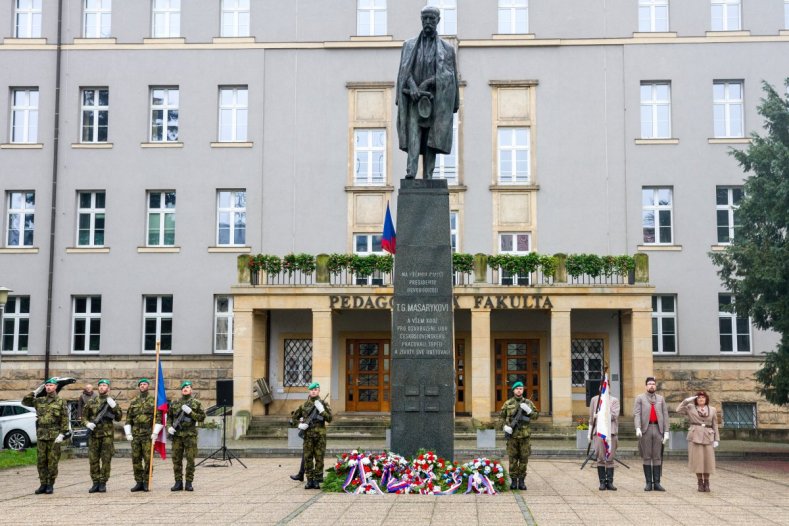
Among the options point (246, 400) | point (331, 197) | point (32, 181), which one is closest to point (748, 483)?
point (246, 400)

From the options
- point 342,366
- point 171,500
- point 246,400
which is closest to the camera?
point 171,500

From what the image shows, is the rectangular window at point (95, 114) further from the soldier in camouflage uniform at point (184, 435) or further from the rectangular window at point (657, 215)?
the soldier in camouflage uniform at point (184, 435)

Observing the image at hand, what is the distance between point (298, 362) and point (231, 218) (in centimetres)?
538

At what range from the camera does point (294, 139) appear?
32125 mm

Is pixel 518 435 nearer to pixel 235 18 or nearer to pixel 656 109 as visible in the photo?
pixel 656 109

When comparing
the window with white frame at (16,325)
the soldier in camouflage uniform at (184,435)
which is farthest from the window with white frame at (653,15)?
the window with white frame at (16,325)

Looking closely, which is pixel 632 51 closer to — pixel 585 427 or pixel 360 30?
pixel 360 30

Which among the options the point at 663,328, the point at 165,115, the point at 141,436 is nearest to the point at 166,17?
the point at 165,115

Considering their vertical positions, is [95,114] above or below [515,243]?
above

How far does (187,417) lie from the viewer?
613 inches

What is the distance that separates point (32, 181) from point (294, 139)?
9.00 metres

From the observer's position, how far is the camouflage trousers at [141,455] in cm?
1574

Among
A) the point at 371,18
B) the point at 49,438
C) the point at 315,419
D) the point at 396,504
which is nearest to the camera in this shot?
the point at 396,504

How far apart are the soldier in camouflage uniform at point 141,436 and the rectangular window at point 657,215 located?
65.3 ft
